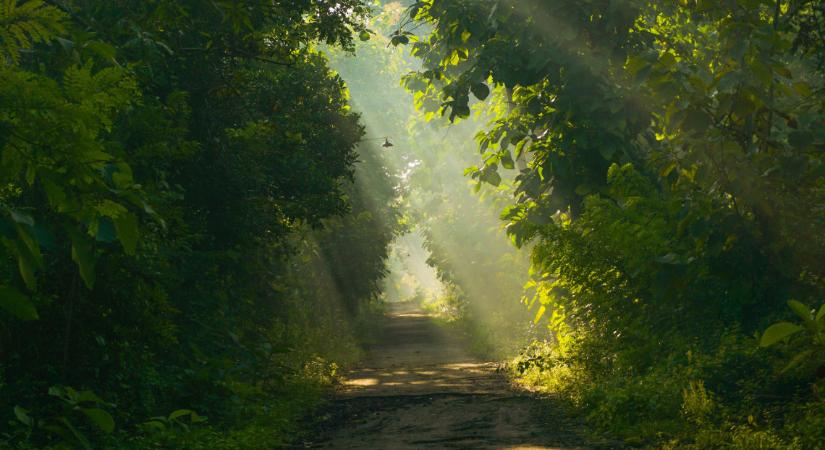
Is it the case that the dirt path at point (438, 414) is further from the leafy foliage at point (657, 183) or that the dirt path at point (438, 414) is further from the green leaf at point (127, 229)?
the green leaf at point (127, 229)

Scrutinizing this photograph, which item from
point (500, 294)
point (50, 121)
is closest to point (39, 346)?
point (50, 121)

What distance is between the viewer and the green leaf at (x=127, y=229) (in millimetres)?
3482

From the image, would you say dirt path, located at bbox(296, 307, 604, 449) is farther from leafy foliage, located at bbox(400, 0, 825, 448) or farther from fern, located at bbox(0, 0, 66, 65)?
fern, located at bbox(0, 0, 66, 65)

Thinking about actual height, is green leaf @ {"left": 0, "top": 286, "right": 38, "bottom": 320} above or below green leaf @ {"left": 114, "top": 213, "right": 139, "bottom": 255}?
below

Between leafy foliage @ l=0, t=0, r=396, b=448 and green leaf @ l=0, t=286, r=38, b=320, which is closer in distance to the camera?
green leaf @ l=0, t=286, r=38, b=320

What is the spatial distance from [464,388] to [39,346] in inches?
389

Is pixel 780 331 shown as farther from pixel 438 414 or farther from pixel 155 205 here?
pixel 438 414

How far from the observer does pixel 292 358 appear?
17.5 m

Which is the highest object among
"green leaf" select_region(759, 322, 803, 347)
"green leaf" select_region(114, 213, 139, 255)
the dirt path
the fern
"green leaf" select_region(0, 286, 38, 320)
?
the fern

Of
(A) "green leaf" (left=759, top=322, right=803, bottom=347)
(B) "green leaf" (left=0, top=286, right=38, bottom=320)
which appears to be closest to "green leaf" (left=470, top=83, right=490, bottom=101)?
(A) "green leaf" (left=759, top=322, right=803, bottom=347)

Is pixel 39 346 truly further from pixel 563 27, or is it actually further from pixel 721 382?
pixel 563 27

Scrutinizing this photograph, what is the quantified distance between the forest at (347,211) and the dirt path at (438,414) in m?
0.11

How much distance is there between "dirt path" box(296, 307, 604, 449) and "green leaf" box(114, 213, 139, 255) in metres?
6.53

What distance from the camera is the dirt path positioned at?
998cm
